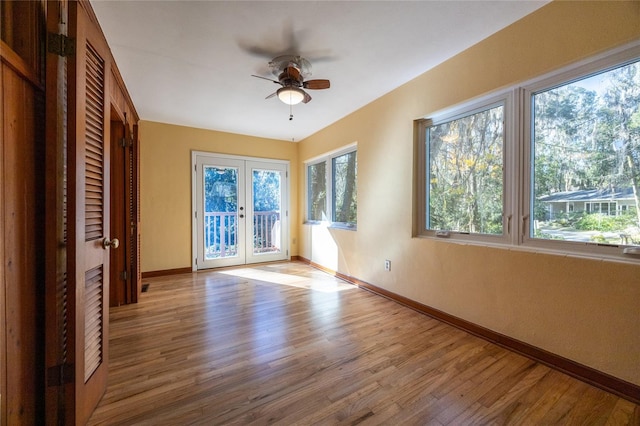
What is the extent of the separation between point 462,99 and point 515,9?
0.65 m

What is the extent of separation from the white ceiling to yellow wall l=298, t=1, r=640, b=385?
22cm

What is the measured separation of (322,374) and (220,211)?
3524mm

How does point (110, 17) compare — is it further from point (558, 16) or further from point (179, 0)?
point (558, 16)

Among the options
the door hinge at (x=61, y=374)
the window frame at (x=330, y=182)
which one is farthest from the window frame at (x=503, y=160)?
the door hinge at (x=61, y=374)

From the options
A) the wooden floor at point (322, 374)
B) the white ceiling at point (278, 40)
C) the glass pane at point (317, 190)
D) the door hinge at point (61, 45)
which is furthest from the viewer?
the glass pane at point (317, 190)

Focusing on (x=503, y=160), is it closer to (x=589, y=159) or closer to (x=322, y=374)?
(x=589, y=159)

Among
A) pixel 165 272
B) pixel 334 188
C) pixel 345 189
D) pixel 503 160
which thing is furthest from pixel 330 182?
pixel 165 272

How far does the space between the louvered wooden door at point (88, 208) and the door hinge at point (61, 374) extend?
2 centimetres

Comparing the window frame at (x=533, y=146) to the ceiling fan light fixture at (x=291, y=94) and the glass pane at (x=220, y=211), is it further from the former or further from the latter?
the glass pane at (x=220, y=211)

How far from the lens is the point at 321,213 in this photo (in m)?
4.60

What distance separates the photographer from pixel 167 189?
4.07 metres

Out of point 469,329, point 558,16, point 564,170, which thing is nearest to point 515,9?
point 558,16

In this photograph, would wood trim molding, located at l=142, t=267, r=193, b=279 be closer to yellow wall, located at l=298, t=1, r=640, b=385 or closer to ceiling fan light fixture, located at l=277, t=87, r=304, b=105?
yellow wall, located at l=298, t=1, r=640, b=385

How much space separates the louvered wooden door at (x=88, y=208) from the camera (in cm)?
116
